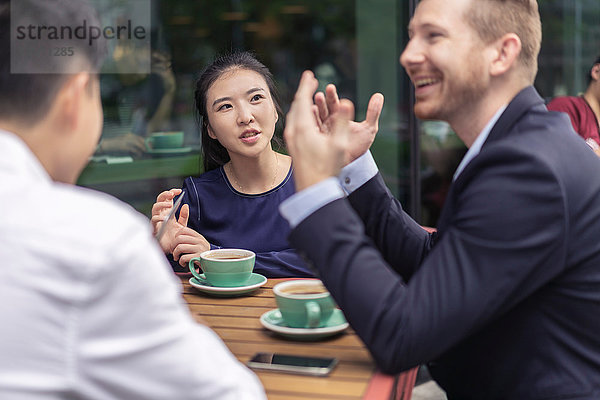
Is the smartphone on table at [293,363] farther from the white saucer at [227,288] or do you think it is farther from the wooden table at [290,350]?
the white saucer at [227,288]

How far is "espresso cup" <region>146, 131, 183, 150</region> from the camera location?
386cm

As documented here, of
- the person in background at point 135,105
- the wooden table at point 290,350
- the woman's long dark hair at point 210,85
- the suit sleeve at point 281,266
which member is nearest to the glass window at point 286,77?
the person in background at point 135,105

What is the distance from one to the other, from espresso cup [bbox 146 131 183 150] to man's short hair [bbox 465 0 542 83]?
2661mm

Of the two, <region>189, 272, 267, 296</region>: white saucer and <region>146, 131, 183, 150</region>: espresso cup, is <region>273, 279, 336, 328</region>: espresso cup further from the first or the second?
<region>146, 131, 183, 150</region>: espresso cup

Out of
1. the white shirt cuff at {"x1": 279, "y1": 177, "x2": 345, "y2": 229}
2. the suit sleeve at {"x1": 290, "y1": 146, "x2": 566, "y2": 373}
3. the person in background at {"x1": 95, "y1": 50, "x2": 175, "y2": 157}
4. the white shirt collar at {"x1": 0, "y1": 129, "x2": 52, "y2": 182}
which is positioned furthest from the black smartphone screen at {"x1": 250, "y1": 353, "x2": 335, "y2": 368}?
the person in background at {"x1": 95, "y1": 50, "x2": 175, "y2": 157}

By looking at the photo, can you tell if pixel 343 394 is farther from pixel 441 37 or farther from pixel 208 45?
pixel 208 45

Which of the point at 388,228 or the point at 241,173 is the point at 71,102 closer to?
the point at 388,228

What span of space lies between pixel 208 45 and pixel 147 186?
888 millimetres

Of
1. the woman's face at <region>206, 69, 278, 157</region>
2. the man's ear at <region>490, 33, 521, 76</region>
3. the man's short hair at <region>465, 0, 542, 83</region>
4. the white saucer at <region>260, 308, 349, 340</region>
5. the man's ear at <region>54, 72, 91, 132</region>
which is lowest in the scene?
the white saucer at <region>260, 308, 349, 340</region>

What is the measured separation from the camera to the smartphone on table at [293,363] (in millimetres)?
1252

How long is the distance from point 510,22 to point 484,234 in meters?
0.55

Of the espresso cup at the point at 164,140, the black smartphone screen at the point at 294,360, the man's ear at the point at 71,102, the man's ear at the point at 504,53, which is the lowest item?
the black smartphone screen at the point at 294,360

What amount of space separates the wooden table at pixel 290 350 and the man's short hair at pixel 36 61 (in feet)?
1.82

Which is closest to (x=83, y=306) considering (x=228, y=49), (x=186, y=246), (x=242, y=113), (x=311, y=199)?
(x=311, y=199)
